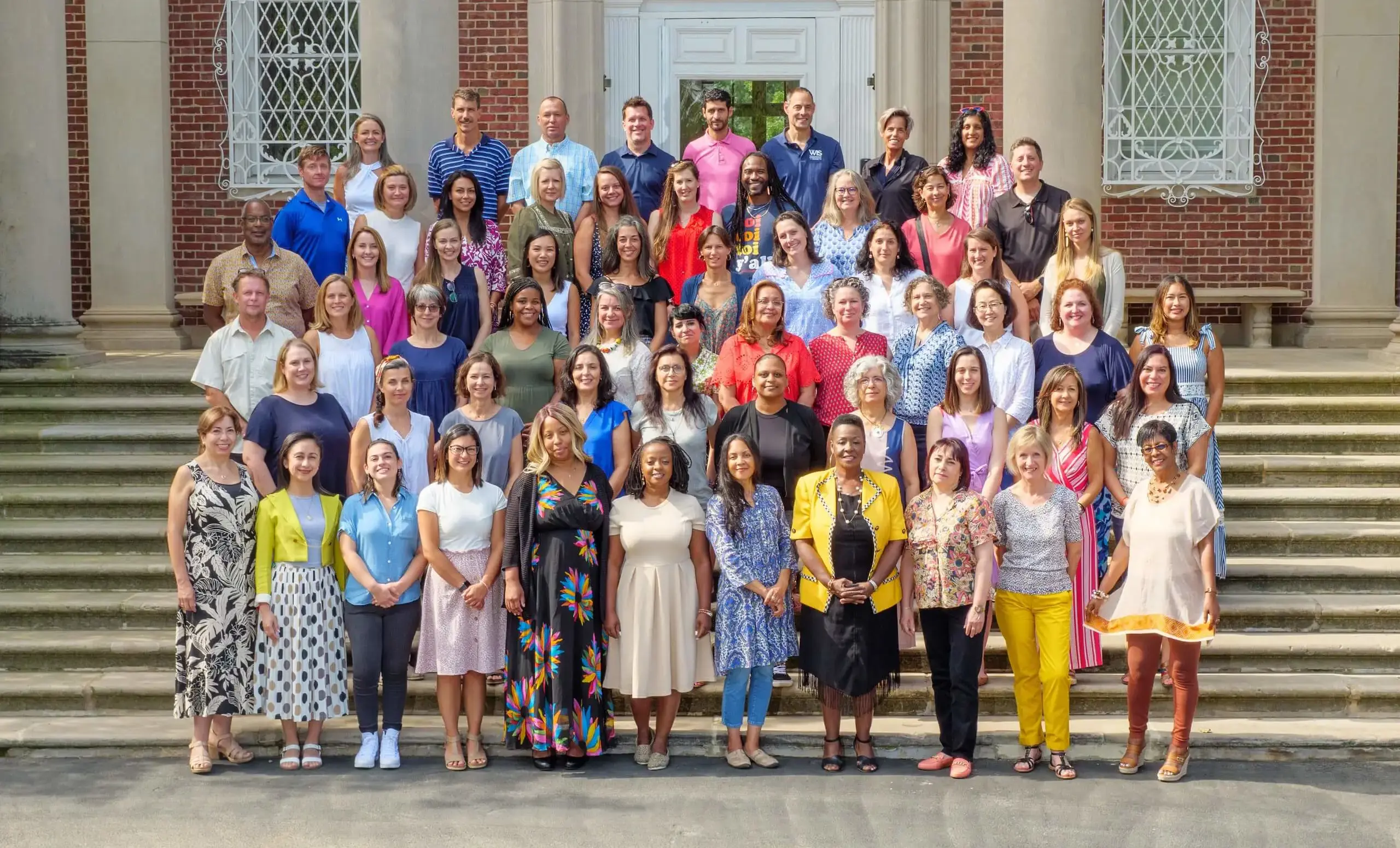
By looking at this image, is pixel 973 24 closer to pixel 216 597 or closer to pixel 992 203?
pixel 992 203

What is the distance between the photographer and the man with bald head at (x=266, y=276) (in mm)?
8922

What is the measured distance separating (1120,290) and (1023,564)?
2337 mm

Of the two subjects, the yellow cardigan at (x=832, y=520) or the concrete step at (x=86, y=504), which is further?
the concrete step at (x=86, y=504)

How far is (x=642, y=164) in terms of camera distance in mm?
9828

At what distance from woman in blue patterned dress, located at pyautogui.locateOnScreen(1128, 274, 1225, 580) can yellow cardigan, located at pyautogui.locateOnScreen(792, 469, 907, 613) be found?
171 centimetres

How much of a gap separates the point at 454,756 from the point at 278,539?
1.24 meters

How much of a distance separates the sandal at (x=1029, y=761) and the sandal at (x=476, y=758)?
7.65ft

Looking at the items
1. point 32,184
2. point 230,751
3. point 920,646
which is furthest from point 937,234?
point 32,184

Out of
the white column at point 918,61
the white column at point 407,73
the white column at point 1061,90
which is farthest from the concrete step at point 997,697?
the white column at point 918,61

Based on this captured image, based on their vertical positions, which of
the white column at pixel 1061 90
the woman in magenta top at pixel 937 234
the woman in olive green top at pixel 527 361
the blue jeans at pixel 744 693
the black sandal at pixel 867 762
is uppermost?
the white column at pixel 1061 90

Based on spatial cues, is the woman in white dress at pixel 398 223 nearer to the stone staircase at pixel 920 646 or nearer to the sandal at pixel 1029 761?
the stone staircase at pixel 920 646

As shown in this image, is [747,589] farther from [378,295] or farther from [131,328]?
[131,328]

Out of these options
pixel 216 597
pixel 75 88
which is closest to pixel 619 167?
pixel 216 597

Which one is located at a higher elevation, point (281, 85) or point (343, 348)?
point (281, 85)
